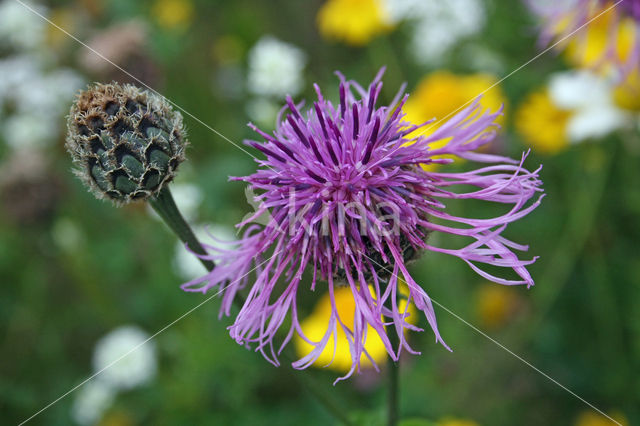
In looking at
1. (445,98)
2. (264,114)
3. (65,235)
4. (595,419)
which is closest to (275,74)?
(264,114)

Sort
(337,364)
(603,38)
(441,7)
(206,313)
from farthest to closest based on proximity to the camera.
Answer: (441,7) < (206,313) < (603,38) < (337,364)

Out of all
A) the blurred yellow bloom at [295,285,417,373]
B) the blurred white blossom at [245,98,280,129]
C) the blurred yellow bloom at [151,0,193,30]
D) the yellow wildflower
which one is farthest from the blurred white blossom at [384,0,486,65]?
the yellow wildflower

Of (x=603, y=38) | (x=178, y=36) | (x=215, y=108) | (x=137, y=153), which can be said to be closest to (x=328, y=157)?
(x=137, y=153)

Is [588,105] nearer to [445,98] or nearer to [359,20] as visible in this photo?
[445,98]

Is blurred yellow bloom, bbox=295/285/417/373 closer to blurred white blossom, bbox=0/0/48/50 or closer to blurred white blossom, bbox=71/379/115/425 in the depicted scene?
blurred white blossom, bbox=71/379/115/425

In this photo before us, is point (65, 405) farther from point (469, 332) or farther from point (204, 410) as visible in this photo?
point (469, 332)

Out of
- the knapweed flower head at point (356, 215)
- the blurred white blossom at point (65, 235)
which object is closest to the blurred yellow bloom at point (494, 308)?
the knapweed flower head at point (356, 215)

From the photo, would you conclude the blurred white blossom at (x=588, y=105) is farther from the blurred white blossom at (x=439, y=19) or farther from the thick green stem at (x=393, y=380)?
the thick green stem at (x=393, y=380)
